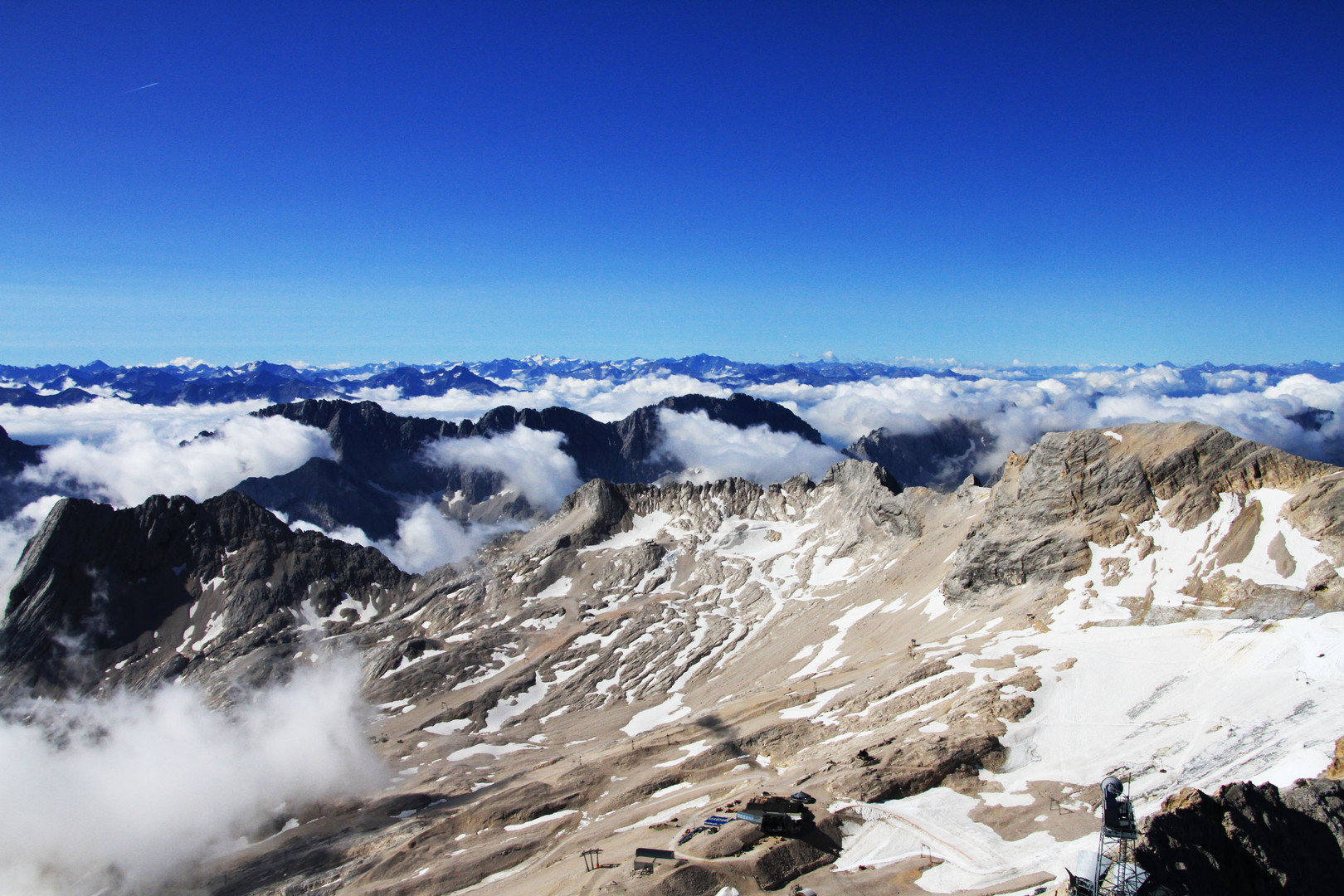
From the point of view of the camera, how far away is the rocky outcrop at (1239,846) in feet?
96.6

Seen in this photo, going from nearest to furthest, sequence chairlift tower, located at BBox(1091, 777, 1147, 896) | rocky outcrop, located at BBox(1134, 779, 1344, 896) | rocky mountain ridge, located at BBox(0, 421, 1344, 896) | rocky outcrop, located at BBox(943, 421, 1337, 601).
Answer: chairlift tower, located at BBox(1091, 777, 1147, 896)
rocky outcrop, located at BBox(1134, 779, 1344, 896)
rocky mountain ridge, located at BBox(0, 421, 1344, 896)
rocky outcrop, located at BBox(943, 421, 1337, 601)

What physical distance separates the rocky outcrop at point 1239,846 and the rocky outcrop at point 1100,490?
73146 millimetres

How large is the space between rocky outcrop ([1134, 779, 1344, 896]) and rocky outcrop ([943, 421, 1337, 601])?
73.1 meters

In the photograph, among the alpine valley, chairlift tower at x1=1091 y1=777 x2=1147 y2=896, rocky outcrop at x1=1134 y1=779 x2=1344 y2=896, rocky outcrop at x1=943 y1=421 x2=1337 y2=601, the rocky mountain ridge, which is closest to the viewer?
chairlift tower at x1=1091 y1=777 x2=1147 y2=896

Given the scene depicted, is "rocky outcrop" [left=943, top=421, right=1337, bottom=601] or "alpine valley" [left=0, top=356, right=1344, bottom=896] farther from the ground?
"rocky outcrop" [left=943, top=421, right=1337, bottom=601]

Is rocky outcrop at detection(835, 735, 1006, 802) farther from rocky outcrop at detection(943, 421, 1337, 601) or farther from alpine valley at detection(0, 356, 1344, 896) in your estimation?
rocky outcrop at detection(943, 421, 1337, 601)

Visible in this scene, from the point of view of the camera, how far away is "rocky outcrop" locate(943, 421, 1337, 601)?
97375 mm

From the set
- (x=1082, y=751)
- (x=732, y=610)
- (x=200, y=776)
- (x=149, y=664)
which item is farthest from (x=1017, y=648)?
(x=149, y=664)

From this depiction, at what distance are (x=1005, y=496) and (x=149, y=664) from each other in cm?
22200

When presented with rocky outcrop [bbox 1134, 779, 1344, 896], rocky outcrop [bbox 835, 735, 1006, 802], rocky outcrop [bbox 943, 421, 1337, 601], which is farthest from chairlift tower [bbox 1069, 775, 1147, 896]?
rocky outcrop [bbox 943, 421, 1337, 601]

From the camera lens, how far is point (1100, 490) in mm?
108250

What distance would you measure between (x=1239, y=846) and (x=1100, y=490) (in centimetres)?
8880

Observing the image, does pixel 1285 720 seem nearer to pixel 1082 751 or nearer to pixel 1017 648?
pixel 1082 751

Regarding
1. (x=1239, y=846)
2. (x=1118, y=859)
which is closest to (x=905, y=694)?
(x=1239, y=846)
